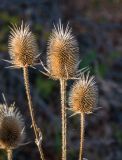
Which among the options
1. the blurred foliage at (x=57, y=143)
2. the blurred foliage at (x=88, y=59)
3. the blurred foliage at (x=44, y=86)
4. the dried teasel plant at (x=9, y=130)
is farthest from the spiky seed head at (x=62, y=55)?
the blurred foliage at (x=44, y=86)

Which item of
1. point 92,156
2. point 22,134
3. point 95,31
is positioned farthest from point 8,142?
point 95,31

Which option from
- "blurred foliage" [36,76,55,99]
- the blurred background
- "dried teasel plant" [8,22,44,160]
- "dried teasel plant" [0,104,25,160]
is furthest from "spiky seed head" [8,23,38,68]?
"blurred foliage" [36,76,55,99]

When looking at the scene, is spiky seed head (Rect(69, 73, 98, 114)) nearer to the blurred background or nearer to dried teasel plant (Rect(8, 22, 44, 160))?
dried teasel plant (Rect(8, 22, 44, 160))

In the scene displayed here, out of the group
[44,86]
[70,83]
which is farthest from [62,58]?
[44,86]

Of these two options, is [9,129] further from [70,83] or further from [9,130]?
[70,83]

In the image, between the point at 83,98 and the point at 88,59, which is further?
the point at 88,59

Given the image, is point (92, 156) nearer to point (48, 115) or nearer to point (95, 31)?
point (48, 115)
